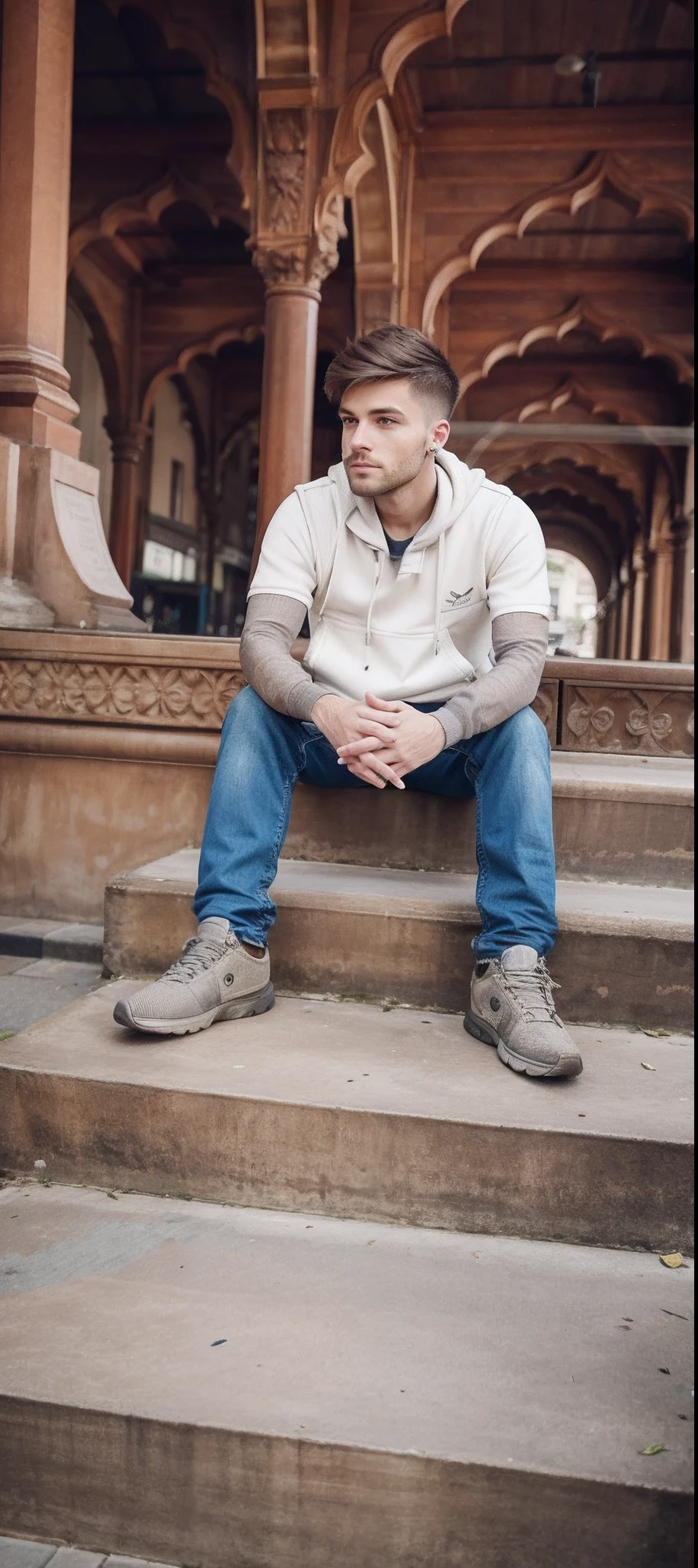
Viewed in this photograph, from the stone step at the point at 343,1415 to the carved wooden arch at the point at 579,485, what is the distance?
18806 millimetres

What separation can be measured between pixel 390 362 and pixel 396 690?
667 mm

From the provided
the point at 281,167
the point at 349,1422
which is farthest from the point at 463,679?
the point at 281,167

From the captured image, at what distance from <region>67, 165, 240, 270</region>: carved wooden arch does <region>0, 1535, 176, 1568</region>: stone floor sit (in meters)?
10.3

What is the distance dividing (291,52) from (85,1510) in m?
7.33

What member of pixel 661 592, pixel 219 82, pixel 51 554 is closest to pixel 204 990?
pixel 51 554

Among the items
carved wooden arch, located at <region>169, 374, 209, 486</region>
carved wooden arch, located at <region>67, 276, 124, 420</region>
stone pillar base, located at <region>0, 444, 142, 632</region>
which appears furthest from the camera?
carved wooden arch, located at <region>169, 374, 209, 486</region>

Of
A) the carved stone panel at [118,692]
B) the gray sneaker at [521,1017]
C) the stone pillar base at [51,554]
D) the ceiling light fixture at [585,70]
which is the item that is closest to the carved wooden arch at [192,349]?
the ceiling light fixture at [585,70]

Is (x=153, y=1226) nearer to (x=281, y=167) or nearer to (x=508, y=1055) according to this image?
(x=508, y=1055)

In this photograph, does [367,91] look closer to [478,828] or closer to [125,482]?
[478,828]

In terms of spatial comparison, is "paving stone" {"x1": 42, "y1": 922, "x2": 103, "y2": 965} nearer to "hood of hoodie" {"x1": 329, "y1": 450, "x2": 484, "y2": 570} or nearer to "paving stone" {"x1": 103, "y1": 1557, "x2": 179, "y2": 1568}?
"hood of hoodie" {"x1": 329, "y1": 450, "x2": 484, "y2": 570}

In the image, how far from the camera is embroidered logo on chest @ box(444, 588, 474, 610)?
8.34 ft

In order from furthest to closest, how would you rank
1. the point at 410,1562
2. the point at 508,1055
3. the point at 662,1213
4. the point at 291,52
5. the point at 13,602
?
the point at 291,52 < the point at 13,602 < the point at 508,1055 < the point at 662,1213 < the point at 410,1562

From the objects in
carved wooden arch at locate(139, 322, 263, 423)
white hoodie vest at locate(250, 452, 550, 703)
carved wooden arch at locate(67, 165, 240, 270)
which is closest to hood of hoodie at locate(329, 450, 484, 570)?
white hoodie vest at locate(250, 452, 550, 703)

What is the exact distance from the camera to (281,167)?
692 centimetres
